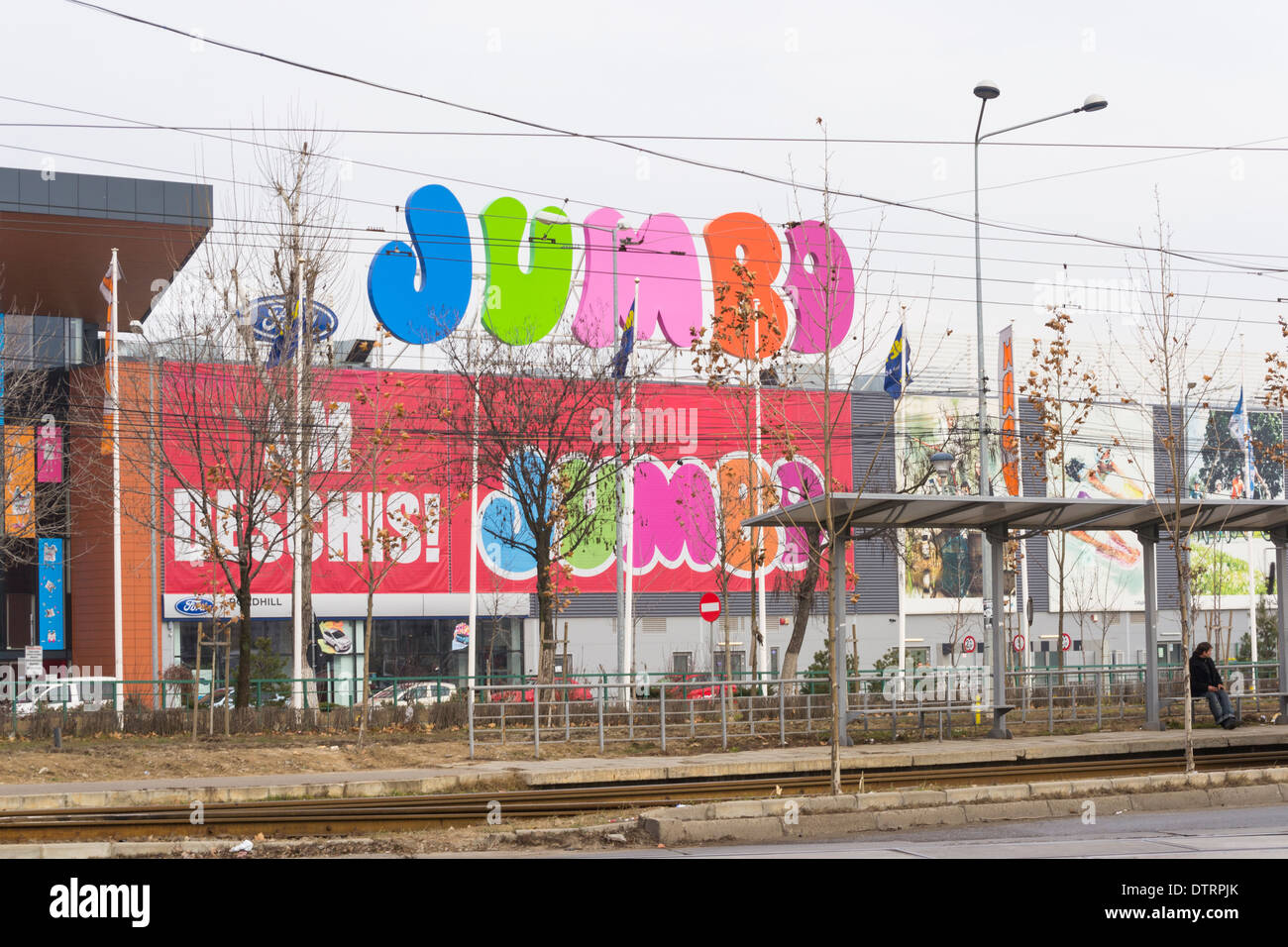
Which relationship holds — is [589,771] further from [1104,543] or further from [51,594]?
[1104,543]

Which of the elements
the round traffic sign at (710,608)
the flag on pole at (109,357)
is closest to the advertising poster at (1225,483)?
the round traffic sign at (710,608)

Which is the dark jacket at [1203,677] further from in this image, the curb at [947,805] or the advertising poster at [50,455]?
the advertising poster at [50,455]

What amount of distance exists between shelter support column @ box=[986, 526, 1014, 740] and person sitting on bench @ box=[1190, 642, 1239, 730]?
3.58 meters

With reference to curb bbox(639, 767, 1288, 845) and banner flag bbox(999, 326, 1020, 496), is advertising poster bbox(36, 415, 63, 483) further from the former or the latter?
curb bbox(639, 767, 1288, 845)

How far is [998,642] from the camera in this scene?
2444cm

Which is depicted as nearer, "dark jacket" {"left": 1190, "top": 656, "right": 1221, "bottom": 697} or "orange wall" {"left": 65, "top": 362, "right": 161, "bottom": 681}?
"dark jacket" {"left": 1190, "top": 656, "right": 1221, "bottom": 697}

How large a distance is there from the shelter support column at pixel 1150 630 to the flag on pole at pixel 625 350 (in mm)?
14186

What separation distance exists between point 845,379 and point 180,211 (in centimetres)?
3007

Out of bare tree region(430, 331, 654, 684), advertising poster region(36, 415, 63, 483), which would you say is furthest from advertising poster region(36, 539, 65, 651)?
bare tree region(430, 331, 654, 684)

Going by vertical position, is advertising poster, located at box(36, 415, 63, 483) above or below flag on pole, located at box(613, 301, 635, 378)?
below

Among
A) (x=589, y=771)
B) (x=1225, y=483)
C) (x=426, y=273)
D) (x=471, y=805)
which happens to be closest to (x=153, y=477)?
(x=426, y=273)

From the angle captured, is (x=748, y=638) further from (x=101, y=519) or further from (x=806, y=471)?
(x=101, y=519)

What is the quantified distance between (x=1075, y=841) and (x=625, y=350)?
24.5 meters

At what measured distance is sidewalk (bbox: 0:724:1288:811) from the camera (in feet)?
59.6
